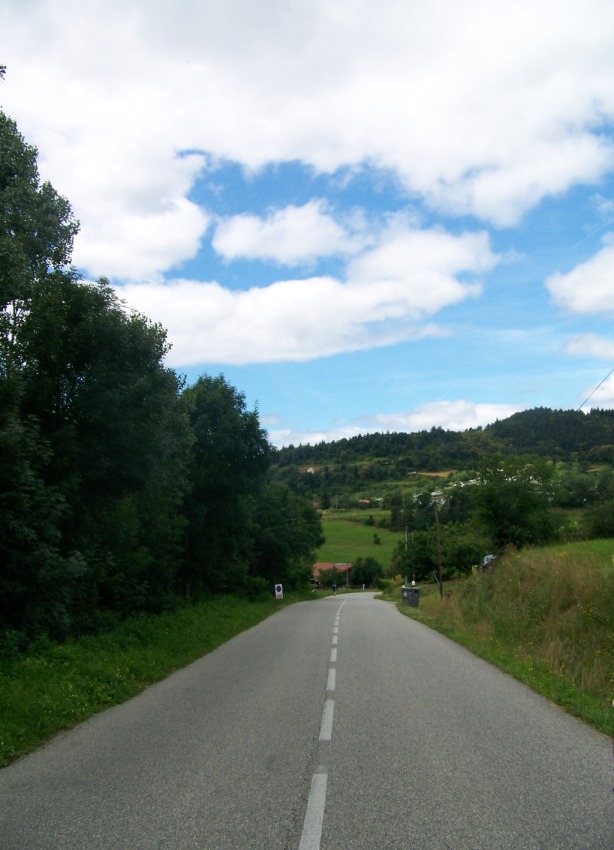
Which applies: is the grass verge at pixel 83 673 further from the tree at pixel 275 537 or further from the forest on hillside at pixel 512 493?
the tree at pixel 275 537

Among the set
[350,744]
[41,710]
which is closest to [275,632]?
[41,710]

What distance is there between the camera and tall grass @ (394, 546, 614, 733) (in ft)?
30.0

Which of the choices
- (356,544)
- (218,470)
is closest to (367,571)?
(356,544)

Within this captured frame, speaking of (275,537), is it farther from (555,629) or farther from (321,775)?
(321,775)

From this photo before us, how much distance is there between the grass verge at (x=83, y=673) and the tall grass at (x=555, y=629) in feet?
20.7

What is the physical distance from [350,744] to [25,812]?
10.1 ft

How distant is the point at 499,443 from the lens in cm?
6681

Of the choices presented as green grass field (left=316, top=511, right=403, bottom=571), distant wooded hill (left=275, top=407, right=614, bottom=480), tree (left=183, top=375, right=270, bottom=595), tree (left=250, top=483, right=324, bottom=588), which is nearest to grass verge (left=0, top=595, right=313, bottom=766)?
tree (left=183, top=375, right=270, bottom=595)

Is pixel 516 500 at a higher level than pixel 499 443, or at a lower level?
lower

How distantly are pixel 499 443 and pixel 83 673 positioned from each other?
202ft

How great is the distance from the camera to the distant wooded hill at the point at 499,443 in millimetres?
49581

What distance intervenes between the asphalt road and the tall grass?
30.8 inches

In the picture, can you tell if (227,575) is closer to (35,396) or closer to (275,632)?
(275,632)

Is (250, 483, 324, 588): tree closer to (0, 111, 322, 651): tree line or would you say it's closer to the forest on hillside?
the forest on hillside
